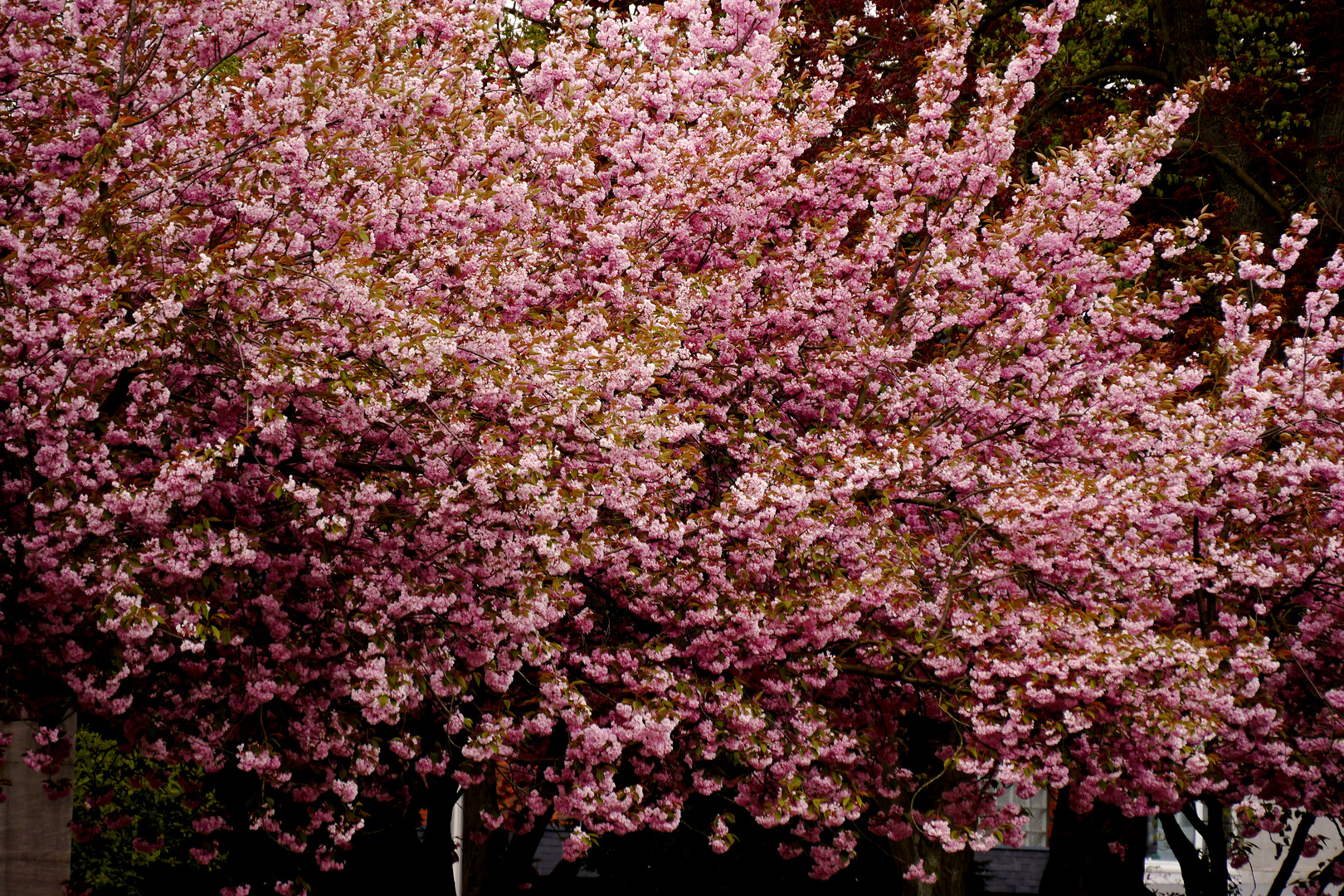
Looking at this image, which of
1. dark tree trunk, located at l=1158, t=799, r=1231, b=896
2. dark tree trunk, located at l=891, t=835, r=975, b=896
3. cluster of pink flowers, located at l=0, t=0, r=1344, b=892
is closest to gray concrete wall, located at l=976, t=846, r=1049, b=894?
dark tree trunk, located at l=891, t=835, r=975, b=896

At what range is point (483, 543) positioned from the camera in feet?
23.1

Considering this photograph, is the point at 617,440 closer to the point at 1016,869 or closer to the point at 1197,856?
the point at 1197,856

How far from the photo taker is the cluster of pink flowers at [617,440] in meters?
6.56

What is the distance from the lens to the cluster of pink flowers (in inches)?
258

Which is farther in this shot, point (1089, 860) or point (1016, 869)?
point (1016, 869)

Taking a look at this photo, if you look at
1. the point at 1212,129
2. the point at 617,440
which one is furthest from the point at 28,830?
the point at 1212,129

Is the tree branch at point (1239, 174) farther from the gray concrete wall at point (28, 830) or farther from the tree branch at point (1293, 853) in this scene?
the gray concrete wall at point (28, 830)

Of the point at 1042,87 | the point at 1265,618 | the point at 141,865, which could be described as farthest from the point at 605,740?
the point at 1042,87

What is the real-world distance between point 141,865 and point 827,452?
9434 mm

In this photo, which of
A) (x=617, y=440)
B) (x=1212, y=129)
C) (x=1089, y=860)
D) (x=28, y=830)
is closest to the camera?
(x=617, y=440)

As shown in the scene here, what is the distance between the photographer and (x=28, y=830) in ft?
26.3

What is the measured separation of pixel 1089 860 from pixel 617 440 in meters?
9.58

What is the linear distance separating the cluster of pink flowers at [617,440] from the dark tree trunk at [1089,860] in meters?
3.82

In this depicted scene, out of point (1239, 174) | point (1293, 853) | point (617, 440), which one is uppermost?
point (1239, 174)
